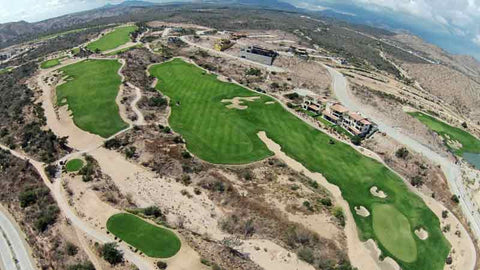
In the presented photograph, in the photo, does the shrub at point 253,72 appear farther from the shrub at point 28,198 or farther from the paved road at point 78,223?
the shrub at point 28,198

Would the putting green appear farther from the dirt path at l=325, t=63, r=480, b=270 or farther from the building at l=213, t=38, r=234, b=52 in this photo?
the building at l=213, t=38, r=234, b=52

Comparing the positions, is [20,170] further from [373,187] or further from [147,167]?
[373,187]

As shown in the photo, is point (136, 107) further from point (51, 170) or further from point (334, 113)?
point (334, 113)

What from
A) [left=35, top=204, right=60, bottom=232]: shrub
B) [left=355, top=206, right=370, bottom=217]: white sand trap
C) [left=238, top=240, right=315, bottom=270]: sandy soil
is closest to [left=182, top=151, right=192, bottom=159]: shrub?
[left=238, top=240, right=315, bottom=270]: sandy soil

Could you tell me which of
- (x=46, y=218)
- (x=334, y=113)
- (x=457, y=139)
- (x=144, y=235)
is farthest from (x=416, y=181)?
(x=46, y=218)

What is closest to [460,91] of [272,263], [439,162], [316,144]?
[439,162]
